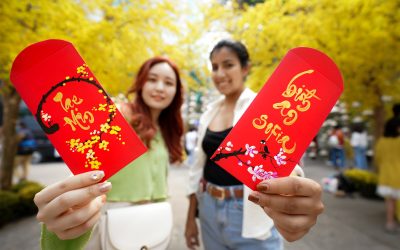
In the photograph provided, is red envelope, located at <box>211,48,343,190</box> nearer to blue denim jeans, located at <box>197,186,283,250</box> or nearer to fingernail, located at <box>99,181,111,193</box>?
fingernail, located at <box>99,181,111,193</box>

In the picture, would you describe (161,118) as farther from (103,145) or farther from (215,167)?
(103,145)

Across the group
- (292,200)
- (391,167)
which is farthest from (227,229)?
(391,167)

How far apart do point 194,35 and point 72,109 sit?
11.1ft

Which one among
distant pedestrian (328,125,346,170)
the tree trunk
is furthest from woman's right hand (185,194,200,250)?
distant pedestrian (328,125,346,170)

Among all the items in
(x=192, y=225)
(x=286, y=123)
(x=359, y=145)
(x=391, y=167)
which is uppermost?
(x=286, y=123)

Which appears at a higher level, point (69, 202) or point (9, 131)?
point (69, 202)

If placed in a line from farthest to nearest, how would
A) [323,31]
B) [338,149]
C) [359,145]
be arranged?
1. [338,149]
2. [359,145]
3. [323,31]

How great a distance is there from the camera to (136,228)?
1175 millimetres

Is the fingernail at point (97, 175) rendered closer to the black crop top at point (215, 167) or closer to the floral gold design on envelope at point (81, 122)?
the floral gold design on envelope at point (81, 122)

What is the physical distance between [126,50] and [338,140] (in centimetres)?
892

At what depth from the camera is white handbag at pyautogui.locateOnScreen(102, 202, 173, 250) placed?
1.15 metres

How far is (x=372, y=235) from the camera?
3.76 m

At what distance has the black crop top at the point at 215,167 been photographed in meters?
1.52

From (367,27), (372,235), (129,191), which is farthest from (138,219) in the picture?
(372,235)
